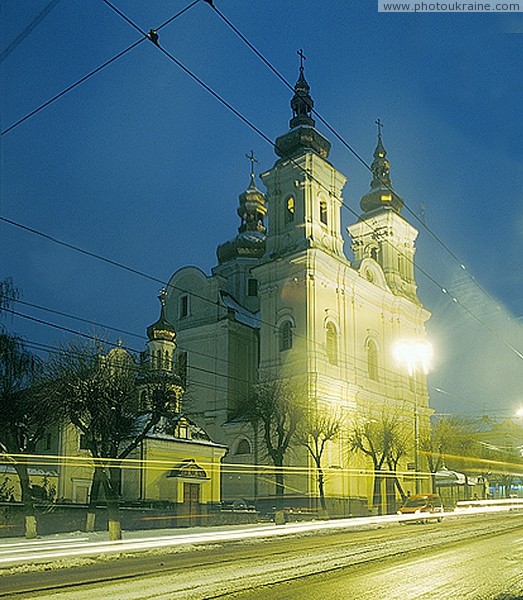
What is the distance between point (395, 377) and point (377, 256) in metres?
9.44

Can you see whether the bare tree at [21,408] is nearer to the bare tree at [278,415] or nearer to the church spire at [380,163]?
the bare tree at [278,415]

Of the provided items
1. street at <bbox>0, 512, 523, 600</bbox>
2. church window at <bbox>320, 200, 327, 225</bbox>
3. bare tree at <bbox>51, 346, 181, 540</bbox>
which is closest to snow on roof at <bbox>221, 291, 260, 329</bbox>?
church window at <bbox>320, 200, 327, 225</bbox>

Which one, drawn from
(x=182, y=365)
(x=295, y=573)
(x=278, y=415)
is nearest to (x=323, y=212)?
(x=182, y=365)

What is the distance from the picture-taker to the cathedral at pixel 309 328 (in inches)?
1767

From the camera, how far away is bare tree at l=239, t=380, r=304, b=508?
38.5 metres

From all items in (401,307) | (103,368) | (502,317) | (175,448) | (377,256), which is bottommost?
(175,448)

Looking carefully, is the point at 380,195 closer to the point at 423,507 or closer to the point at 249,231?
the point at 249,231

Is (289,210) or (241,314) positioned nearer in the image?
(289,210)

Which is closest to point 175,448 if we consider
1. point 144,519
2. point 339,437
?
point 144,519

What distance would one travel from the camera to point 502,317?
37.4 m

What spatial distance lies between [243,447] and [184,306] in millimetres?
12702

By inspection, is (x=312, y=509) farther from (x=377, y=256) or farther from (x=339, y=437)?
(x=377, y=256)

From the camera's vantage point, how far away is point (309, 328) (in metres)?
45.2

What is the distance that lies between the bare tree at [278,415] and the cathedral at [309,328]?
0.78 m
